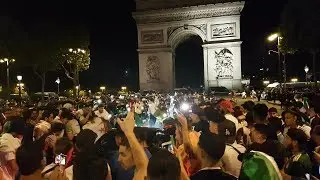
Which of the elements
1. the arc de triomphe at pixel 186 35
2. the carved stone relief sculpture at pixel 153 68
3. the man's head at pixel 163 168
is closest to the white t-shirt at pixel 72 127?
the man's head at pixel 163 168

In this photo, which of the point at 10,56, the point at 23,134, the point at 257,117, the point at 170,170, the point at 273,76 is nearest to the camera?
the point at 170,170

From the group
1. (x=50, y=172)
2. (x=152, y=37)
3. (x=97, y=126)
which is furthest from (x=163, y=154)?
(x=152, y=37)

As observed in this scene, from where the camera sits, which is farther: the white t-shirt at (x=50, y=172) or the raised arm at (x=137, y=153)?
the white t-shirt at (x=50, y=172)

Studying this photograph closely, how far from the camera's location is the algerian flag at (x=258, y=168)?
3330 mm

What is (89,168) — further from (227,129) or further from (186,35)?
(186,35)

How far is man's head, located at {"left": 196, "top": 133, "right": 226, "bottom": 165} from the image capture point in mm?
4137

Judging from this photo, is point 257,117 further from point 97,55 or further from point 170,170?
point 97,55

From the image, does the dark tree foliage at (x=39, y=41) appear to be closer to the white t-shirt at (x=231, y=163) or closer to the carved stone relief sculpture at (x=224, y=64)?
the carved stone relief sculpture at (x=224, y=64)

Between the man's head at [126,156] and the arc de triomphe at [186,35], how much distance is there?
150 ft

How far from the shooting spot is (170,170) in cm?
332

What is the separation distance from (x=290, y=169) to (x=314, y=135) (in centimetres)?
167

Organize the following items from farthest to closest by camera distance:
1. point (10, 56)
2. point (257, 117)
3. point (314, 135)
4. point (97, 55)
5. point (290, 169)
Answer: point (97, 55), point (10, 56), point (257, 117), point (314, 135), point (290, 169)

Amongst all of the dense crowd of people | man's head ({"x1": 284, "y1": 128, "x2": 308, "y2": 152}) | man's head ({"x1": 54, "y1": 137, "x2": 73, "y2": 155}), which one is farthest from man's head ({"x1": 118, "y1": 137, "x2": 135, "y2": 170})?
man's head ({"x1": 284, "y1": 128, "x2": 308, "y2": 152})

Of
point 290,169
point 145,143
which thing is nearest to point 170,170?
point 145,143
